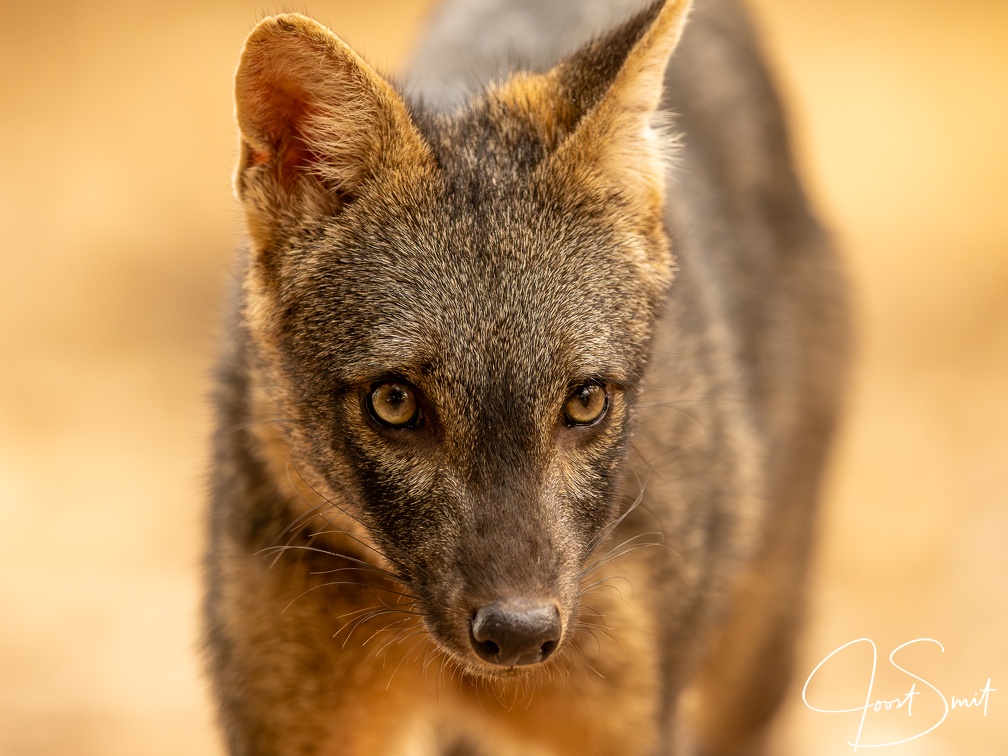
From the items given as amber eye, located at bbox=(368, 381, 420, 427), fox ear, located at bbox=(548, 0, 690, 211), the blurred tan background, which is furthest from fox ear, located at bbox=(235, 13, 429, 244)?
the blurred tan background

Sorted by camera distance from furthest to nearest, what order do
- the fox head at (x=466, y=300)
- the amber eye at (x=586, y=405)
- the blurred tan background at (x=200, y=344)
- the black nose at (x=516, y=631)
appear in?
the blurred tan background at (x=200, y=344)
the amber eye at (x=586, y=405)
the fox head at (x=466, y=300)
the black nose at (x=516, y=631)

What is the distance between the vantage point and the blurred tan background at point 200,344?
22.3 ft

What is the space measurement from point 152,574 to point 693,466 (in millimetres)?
4264

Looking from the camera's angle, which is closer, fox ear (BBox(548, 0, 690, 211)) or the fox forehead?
the fox forehead

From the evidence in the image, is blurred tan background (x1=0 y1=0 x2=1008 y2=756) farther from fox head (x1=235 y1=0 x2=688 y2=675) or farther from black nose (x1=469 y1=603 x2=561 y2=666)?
black nose (x1=469 y1=603 x2=561 y2=666)

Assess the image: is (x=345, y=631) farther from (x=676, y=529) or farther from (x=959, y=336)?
(x=959, y=336)

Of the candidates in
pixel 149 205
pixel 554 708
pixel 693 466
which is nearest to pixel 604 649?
pixel 554 708

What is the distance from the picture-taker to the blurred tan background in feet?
22.3

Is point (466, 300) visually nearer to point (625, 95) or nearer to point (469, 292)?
point (469, 292)

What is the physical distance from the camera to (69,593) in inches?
294
